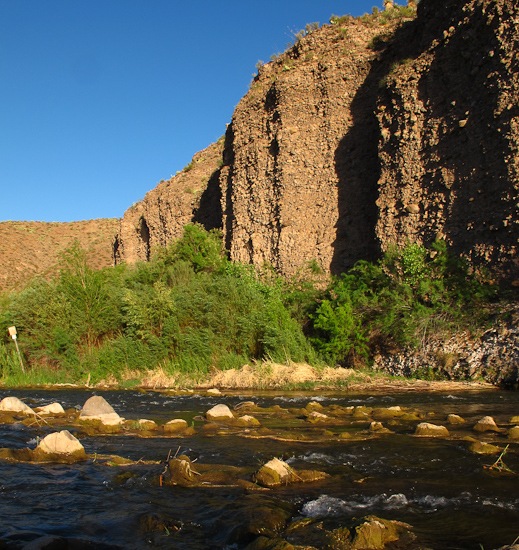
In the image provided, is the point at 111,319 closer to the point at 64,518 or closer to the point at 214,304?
the point at 214,304

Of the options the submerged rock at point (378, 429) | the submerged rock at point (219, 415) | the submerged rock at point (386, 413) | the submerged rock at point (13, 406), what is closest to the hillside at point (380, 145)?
the submerged rock at point (386, 413)

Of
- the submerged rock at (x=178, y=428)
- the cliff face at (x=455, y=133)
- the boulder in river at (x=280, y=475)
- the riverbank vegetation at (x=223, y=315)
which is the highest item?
the cliff face at (x=455, y=133)

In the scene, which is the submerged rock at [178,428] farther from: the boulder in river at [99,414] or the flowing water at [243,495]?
the boulder in river at [99,414]

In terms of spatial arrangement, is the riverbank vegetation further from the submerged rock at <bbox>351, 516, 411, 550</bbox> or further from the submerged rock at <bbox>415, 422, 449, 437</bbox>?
the submerged rock at <bbox>351, 516, 411, 550</bbox>

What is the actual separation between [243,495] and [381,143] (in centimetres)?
2076

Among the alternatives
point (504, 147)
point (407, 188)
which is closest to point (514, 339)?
point (504, 147)

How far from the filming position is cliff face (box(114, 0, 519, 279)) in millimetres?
19875

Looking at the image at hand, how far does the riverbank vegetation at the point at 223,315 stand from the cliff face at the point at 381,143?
1.44m

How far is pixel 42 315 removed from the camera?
25984 mm

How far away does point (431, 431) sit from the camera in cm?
912

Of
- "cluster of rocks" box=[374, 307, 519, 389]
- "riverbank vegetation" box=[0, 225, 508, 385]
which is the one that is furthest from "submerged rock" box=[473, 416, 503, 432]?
"riverbank vegetation" box=[0, 225, 508, 385]

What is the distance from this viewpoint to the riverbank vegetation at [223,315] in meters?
19.6

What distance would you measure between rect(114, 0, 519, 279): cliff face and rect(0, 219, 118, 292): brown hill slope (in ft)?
118

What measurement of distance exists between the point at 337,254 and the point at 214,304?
Answer: 278 inches
